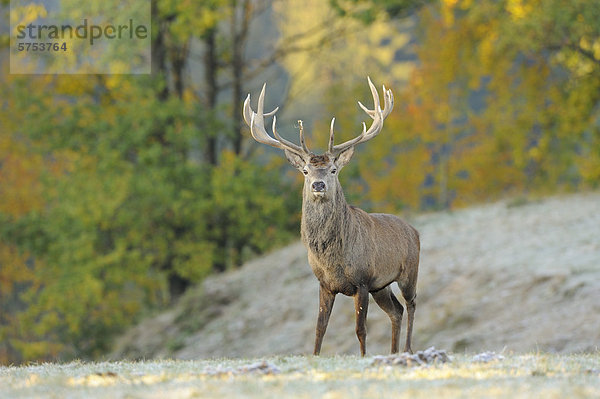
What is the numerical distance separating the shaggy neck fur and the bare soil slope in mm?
7068

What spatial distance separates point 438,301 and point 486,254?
6.31 feet

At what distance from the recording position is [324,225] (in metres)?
10.7

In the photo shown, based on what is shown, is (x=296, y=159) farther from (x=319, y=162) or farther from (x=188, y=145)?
(x=188, y=145)

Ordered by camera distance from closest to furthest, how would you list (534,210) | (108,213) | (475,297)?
(475,297), (534,210), (108,213)

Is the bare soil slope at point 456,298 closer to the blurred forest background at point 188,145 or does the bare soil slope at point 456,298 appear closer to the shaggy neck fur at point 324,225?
the blurred forest background at point 188,145

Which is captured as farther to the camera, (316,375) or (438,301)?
(438,301)

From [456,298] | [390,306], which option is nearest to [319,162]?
[390,306]

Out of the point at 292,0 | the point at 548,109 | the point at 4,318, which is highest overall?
A: the point at 292,0

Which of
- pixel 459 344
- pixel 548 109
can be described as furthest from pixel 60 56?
pixel 459 344

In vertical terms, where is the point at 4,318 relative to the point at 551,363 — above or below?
below

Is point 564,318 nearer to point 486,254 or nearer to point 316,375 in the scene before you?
point 486,254

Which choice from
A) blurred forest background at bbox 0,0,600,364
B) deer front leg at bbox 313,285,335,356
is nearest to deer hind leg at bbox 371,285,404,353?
deer front leg at bbox 313,285,335,356

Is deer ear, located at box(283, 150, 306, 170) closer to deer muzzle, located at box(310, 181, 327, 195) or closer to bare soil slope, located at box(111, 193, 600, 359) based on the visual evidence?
deer muzzle, located at box(310, 181, 327, 195)

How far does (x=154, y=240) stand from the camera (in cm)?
3042
